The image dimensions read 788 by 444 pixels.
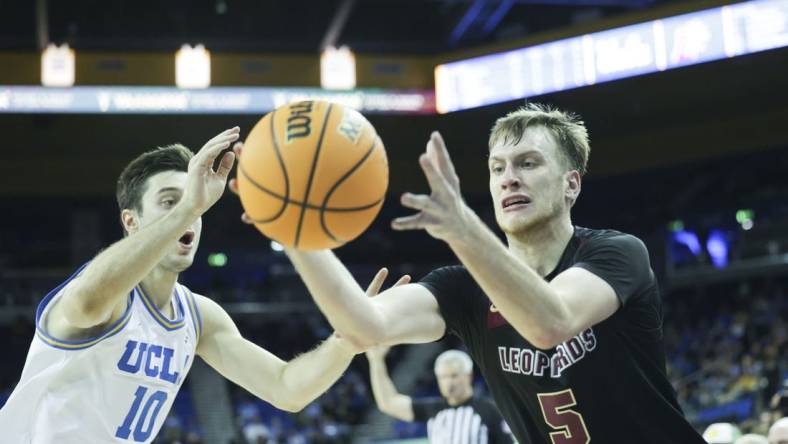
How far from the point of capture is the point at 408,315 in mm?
3625

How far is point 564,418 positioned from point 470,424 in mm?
5168

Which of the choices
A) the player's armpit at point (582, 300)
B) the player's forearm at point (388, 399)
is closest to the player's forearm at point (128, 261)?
the player's armpit at point (582, 300)

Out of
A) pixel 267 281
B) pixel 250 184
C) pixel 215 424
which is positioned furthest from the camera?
pixel 267 281

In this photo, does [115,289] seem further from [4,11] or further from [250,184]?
[4,11]

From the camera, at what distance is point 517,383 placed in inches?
141

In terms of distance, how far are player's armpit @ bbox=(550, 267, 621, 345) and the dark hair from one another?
6.73 ft

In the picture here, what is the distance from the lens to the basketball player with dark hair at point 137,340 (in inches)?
146

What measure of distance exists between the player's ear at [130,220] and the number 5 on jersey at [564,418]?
6.84 ft

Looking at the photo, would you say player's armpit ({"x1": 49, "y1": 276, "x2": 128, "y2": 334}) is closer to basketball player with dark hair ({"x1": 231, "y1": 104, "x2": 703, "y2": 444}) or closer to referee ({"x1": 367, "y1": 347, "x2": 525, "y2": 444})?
basketball player with dark hair ({"x1": 231, "y1": 104, "x2": 703, "y2": 444})

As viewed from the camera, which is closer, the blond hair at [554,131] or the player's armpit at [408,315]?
the player's armpit at [408,315]

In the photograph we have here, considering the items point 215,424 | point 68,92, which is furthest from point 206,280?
point 68,92

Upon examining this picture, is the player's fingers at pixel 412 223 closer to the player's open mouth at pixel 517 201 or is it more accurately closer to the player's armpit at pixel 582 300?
the player's armpit at pixel 582 300

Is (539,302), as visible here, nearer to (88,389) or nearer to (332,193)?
(332,193)

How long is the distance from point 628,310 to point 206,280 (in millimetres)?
22811
